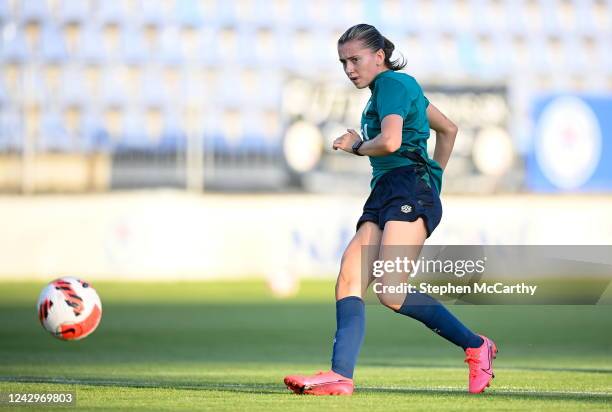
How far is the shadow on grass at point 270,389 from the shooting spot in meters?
6.80

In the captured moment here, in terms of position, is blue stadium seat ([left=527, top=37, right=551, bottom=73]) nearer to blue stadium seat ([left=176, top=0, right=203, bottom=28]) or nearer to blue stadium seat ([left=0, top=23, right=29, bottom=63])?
blue stadium seat ([left=176, top=0, right=203, bottom=28])

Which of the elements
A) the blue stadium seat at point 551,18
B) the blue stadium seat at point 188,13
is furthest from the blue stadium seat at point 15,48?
the blue stadium seat at point 551,18

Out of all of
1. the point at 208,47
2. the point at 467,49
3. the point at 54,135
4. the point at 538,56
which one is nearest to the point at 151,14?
the point at 208,47

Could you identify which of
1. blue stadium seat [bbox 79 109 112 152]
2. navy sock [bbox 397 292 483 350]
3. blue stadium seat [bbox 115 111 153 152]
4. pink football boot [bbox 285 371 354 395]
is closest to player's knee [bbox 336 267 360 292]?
navy sock [bbox 397 292 483 350]

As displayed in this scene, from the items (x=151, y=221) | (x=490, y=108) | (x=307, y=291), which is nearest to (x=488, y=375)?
(x=307, y=291)

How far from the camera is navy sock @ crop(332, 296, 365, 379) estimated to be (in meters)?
6.52

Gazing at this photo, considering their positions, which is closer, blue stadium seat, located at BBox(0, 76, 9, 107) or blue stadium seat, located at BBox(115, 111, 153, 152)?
blue stadium seat, located at BBox(115, 111, 153, 152)

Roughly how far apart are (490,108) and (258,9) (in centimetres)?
1410

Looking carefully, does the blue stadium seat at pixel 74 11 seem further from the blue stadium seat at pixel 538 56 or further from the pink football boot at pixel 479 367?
the pink football boot at pixel 479 367

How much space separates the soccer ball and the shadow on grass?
1.99 feet

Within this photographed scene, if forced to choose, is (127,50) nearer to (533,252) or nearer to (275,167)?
(275,167)

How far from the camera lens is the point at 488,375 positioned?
6855 millimetres

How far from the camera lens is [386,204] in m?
6.64

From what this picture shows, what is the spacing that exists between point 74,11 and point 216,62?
5.54 metres
